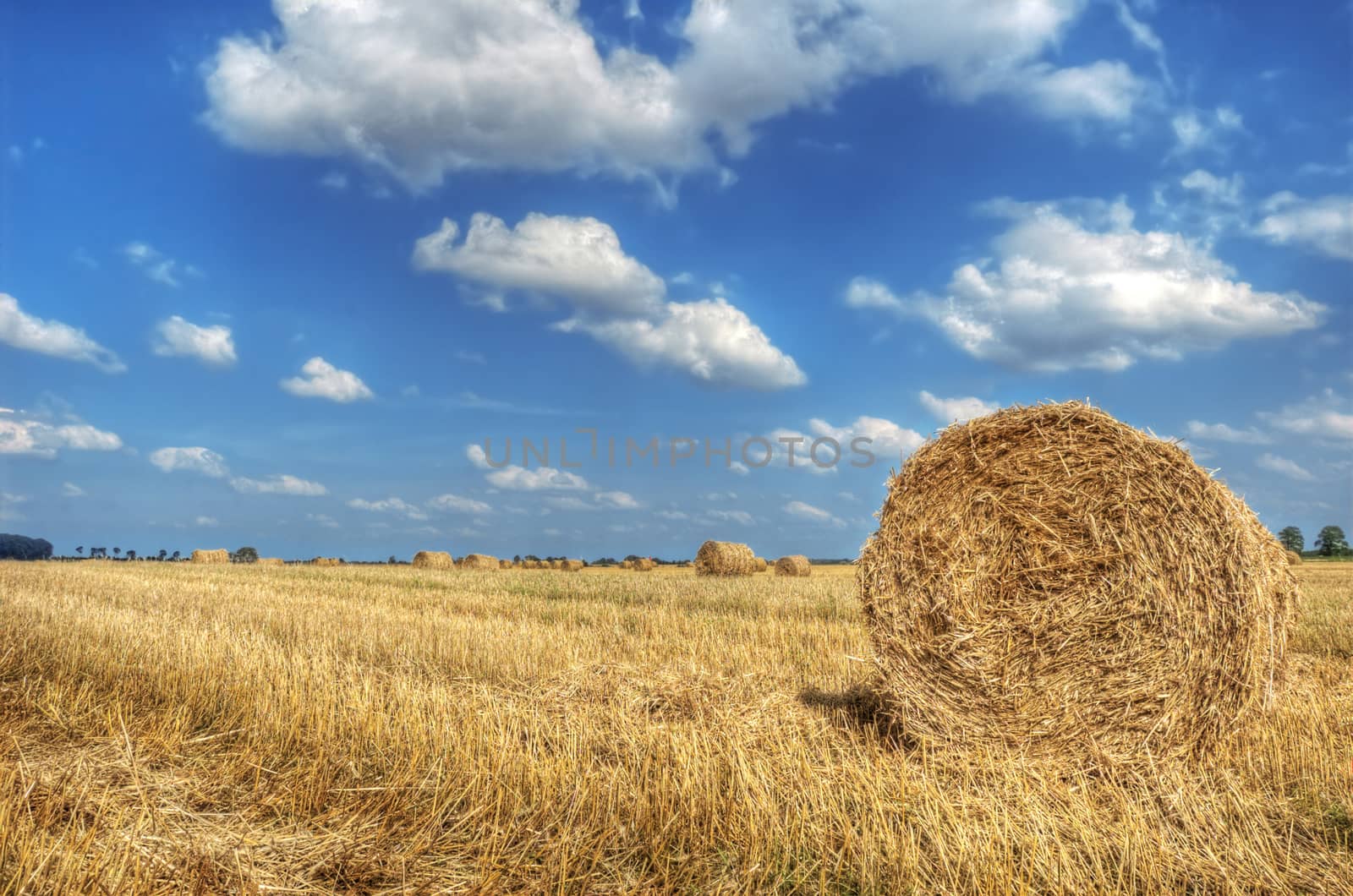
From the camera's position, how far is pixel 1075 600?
5.90 metres

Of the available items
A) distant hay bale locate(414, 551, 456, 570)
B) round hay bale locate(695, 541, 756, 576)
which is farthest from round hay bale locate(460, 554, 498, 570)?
round hay bale locate(695, 541, 756, 576)

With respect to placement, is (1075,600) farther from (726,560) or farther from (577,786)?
(726,560)

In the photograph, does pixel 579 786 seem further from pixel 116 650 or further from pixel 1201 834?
pixel 116 650

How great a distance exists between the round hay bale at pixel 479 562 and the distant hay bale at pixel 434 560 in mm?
731

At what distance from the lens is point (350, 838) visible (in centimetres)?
418

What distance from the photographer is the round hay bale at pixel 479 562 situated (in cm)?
3447

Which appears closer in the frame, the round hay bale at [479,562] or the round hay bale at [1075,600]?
the round hay bale at [1075,600]

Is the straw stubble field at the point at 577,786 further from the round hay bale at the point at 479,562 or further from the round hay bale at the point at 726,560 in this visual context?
the round hay bale at the point at 479,562

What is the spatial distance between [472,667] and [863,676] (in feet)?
11.9

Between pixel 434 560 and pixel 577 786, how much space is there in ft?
99.5

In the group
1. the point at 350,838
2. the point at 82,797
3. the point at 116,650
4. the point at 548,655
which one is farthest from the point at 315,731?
the point at 116,650

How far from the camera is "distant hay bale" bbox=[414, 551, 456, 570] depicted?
33.4 meters

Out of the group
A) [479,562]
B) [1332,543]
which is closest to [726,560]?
[479,562]

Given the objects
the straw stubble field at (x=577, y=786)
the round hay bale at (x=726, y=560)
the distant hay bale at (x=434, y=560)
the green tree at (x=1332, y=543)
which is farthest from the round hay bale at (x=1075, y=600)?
the green tree at (x=1332, y=543)
